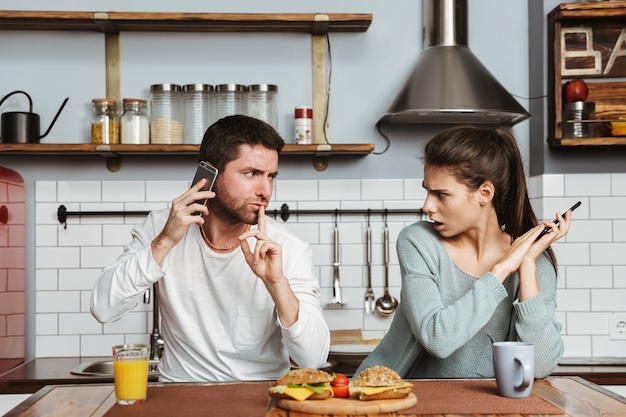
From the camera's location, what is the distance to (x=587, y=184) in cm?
363

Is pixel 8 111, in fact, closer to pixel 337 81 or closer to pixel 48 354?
pixel 48 354

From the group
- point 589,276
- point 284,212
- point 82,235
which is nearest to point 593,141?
point 589,276

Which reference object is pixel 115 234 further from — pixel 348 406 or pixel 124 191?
pixel 348 406

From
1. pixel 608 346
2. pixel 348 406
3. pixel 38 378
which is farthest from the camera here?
pixel 608 346

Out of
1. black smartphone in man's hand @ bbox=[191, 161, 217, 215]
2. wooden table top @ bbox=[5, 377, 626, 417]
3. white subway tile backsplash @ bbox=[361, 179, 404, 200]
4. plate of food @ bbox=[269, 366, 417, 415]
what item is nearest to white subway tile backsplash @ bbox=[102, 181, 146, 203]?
white subway tile backsplash @ bbox=[361, 179, 404, 200]

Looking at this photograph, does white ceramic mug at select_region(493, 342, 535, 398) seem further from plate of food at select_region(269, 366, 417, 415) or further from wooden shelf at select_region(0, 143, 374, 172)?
wooden shelf at select_region(0, 143, 374, 172)

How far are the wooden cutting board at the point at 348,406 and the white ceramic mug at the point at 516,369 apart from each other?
0.23 meters

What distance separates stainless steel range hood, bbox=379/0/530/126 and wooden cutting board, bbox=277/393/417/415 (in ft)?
6.52

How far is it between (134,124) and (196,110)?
27 cm

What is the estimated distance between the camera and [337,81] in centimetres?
378

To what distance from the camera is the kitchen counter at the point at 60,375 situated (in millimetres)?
3072

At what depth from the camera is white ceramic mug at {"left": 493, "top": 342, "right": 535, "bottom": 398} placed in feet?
5.64

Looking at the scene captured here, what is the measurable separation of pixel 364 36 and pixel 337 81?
241 millimetres

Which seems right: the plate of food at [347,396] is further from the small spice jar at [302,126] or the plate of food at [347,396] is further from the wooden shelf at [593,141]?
the wooden shelf at [593,141]
